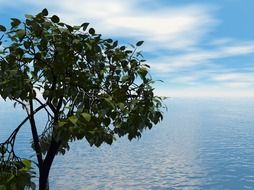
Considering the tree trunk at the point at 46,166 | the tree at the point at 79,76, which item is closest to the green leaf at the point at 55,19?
the tree at the point at 79,76

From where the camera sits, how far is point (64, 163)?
197000 millimetres

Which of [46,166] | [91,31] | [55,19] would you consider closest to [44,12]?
[55,19]

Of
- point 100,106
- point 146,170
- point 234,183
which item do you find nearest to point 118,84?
point 100,106

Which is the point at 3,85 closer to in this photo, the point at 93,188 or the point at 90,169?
the point at 93,188

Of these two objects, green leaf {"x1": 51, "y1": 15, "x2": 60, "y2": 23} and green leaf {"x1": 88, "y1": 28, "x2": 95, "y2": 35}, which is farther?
Result: green leaf {"x1": 88, "y1": 28, "x2": 95, "y2": 35}

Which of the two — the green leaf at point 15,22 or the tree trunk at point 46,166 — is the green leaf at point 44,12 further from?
the tree trunk at point 46,166

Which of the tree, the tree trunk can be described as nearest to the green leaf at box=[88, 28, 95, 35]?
the tree

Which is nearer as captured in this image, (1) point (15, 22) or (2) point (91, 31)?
(1) point (15, 22)

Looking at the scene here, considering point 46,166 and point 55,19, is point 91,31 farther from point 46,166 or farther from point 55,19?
point 46,166

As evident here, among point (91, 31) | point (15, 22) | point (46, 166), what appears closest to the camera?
point (15, 22)

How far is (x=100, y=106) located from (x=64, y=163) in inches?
7598

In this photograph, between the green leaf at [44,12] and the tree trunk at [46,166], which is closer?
the green leaf at [44,12]

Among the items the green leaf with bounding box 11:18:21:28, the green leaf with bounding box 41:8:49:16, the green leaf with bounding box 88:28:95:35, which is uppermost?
the green leaf with bounding box 41:8:49:16

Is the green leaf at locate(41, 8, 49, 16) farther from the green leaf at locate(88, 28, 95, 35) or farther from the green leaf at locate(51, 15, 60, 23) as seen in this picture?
the green leaf at locate(88, 28, 95, 35)
